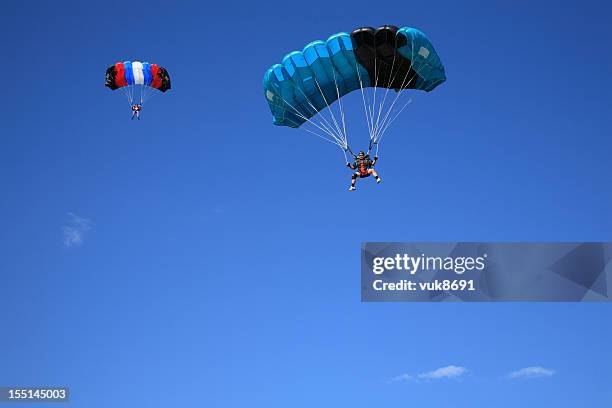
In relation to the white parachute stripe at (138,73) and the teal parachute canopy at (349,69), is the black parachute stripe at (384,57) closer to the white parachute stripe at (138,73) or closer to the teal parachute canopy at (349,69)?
the teal parachute canopy at (349,69)

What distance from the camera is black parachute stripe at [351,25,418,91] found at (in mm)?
32156

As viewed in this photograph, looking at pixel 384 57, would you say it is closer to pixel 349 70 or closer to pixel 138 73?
pixel 349 70

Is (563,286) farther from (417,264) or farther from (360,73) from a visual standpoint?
(360,73)

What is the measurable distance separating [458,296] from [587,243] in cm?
538

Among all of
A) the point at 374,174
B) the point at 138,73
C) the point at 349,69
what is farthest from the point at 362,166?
the point at 138,73

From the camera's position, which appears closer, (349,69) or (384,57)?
(384,57)

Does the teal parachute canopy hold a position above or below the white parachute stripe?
below

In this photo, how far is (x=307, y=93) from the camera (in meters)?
34.2

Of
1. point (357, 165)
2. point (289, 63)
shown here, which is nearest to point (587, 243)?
point (357, 165)

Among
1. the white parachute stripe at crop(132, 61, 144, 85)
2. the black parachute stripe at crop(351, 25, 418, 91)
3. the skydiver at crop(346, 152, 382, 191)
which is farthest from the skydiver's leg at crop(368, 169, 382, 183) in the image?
the white parachute stripe at crop(132, 61, 144, 85)

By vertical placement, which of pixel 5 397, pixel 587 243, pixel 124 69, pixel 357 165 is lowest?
pixel 5 397

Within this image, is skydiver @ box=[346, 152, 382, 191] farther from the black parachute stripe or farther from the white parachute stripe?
the white parachute stripe

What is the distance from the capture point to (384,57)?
3303 cm

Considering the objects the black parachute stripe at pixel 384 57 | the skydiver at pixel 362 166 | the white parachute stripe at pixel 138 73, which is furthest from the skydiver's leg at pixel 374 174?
the white parachute stripe at pixel 138 73
